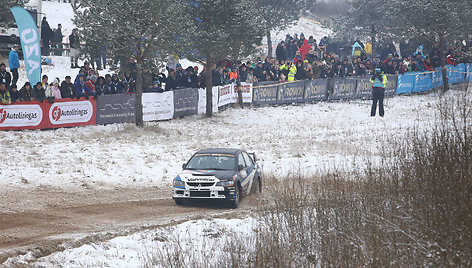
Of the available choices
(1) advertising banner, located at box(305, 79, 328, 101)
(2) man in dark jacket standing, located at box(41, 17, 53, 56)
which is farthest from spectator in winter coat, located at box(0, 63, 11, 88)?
(1) advertising banner, located at box(305, 79, 328, 101)

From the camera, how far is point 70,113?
23.5 m

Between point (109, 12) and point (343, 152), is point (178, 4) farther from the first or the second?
point (343, 152)

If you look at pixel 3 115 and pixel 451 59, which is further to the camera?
pixel 451 59

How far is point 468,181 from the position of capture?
309 inches

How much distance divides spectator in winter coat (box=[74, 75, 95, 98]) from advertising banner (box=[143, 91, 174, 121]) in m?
2.98

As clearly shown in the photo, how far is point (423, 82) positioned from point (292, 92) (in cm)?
997

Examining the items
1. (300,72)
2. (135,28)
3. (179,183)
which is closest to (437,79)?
(300,72)

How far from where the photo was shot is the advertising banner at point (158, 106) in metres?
26.8

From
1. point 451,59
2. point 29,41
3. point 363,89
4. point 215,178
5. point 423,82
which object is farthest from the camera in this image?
point 451,59

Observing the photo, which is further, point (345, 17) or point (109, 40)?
point (345, 17)

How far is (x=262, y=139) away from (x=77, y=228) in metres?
14.6

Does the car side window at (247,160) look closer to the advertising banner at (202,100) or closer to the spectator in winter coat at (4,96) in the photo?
the spectator in winter coat at (4,96)

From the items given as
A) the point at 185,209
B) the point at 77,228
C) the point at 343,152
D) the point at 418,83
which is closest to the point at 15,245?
the point at 77,228

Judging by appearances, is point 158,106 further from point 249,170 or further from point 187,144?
point 249,170
